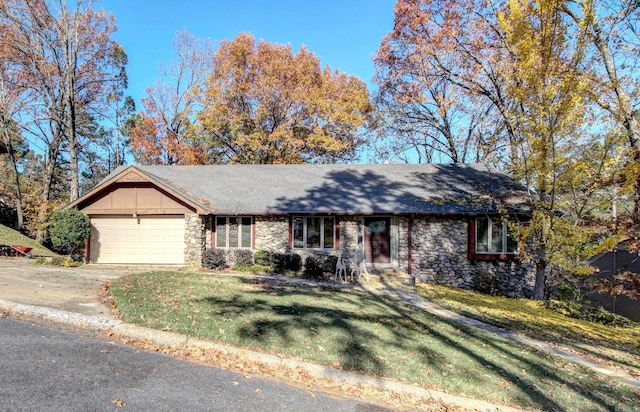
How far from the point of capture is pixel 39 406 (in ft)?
10.6

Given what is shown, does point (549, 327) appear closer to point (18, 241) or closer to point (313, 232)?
point (313, 232)

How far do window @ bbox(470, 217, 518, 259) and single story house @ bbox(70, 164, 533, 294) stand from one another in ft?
0.13

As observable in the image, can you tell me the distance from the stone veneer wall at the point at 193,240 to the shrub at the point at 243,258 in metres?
1.52

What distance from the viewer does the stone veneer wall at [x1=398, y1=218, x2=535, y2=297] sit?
1368cm

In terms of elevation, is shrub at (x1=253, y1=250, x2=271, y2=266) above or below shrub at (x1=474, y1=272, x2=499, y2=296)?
above

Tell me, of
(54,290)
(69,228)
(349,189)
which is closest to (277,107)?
(349,189)

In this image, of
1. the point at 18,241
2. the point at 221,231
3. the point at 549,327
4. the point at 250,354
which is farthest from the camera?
the point at 18,241

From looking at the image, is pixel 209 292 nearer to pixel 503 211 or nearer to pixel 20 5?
pixel 503 211

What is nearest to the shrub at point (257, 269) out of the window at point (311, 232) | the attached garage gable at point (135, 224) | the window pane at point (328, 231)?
the window at point (311, 232)

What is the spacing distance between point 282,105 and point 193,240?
535 inches

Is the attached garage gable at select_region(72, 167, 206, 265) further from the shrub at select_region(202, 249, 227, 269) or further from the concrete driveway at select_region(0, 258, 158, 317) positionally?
the concrete driveway at select_region(0, 258, 158, 317)

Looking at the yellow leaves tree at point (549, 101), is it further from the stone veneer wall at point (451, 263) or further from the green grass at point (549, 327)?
the stone veneer wall at point (451, 263)

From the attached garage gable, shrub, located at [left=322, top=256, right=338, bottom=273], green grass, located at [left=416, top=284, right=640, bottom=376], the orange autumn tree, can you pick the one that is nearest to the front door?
shrub, located at [left=322, top=256, right=338, bottom=273]

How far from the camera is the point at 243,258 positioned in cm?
1417
